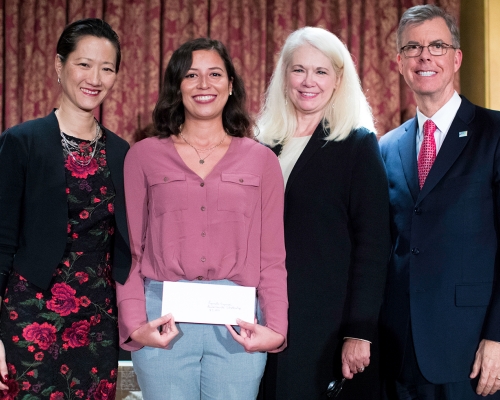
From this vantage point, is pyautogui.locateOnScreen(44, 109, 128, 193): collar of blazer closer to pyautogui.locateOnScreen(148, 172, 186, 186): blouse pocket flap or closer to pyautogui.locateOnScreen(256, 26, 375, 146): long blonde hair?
pyautogui.locateOnScreen(148, 172, 186, 186): blouse pocket flap

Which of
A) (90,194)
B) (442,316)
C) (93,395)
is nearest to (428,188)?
(442,316)

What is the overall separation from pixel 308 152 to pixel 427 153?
1.39 ft

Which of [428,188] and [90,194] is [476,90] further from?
[90,194]

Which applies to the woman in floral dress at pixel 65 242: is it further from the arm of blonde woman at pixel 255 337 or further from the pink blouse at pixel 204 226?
the arm of blonde woman at pixel 255 337

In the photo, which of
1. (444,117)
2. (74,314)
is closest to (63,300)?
(74,314)

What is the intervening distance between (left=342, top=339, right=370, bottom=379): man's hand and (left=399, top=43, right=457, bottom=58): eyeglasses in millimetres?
1081

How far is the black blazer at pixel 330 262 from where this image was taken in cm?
216

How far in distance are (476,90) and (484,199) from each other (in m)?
2.27

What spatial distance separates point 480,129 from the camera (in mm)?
2189

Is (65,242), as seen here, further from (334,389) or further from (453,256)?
(453,256)

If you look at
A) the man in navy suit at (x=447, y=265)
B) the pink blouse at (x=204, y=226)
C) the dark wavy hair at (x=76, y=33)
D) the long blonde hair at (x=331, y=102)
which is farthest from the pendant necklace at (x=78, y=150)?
the man in navy suit at (x=447, y=265)

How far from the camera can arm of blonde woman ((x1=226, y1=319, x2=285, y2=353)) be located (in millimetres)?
1899

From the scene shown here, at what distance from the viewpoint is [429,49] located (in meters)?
2.37

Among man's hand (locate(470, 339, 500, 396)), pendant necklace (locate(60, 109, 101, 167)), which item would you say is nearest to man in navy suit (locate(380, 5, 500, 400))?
man's hand (locate(470, 339, 500, 396))
